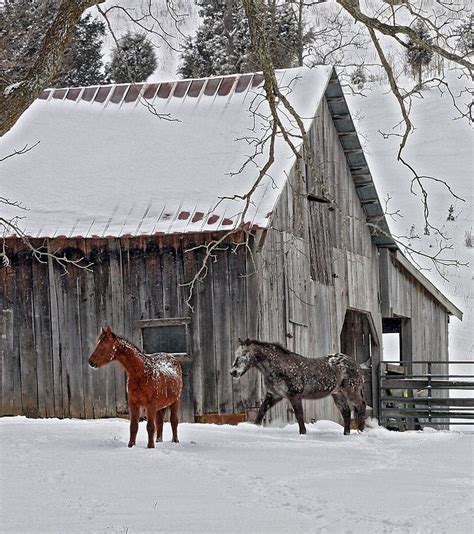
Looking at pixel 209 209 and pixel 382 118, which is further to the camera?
pixel 382 118

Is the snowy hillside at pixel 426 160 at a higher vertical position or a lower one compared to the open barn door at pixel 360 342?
higher

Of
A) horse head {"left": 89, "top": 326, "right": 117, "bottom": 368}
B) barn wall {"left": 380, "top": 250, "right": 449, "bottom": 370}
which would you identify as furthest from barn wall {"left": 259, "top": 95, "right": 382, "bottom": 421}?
horse head {"left": 89, "top": 326, "right": 117, "bottom": 368}

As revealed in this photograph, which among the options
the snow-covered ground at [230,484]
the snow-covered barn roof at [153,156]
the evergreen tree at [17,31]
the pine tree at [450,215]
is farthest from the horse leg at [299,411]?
the pine tree at [450,215]

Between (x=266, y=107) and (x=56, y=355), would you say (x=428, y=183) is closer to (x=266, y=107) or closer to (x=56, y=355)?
(x=266, y=107)

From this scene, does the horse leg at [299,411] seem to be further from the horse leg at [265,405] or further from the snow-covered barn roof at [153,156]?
the snow-covered barn roof at [153,156]

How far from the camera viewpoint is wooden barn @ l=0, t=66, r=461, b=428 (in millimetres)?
16406

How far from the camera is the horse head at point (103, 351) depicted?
460 inches

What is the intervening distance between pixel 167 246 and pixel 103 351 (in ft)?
17.4

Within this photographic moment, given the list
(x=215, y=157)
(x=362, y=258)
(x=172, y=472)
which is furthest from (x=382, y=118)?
(x=172, y=472)

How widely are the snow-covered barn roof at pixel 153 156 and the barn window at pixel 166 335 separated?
1525 millimetres

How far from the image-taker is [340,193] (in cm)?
2067

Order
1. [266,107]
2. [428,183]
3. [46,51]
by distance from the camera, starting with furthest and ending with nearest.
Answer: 1. [428,183]
2. [266,107]
3. [46,51]

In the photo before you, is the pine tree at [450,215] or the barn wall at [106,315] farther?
the pine tree at [450,215]

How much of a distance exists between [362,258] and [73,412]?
25.5 feet
